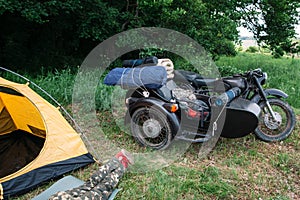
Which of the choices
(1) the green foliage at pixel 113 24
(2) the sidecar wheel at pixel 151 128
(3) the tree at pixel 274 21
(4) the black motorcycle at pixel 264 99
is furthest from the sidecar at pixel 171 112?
(3) the tree at pixel 274 21

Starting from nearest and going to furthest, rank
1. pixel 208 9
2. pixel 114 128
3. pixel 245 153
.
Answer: pixel 245 153, pixel 114 128, pixel 208 9

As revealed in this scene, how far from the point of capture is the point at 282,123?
12.9 feet

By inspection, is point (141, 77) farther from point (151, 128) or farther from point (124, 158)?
point (124, 158)

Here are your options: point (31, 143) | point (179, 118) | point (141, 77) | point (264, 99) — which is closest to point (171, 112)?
point (179, 118)

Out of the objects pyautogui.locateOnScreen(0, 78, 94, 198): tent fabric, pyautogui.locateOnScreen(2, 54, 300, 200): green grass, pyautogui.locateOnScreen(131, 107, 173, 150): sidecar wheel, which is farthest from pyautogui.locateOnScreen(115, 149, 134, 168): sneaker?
pyautogui.locateOnScreen(131, 107, 173, 150): sidecar wheel

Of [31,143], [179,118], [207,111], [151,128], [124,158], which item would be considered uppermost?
[207,111]

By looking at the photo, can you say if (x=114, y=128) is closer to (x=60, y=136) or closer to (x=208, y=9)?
(x=60, y=136)

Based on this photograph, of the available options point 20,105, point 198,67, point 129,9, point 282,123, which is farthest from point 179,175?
point 129,9

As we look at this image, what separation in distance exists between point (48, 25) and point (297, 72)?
625cm

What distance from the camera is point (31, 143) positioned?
379 cm

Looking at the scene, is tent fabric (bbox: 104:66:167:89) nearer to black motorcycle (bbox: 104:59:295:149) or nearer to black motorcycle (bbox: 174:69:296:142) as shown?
black motorcycle (bbox: 104:59:295:149)

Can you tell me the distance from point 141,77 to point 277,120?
1701 mm

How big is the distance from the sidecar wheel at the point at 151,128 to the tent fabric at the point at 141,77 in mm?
308

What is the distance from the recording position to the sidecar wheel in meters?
3.50
